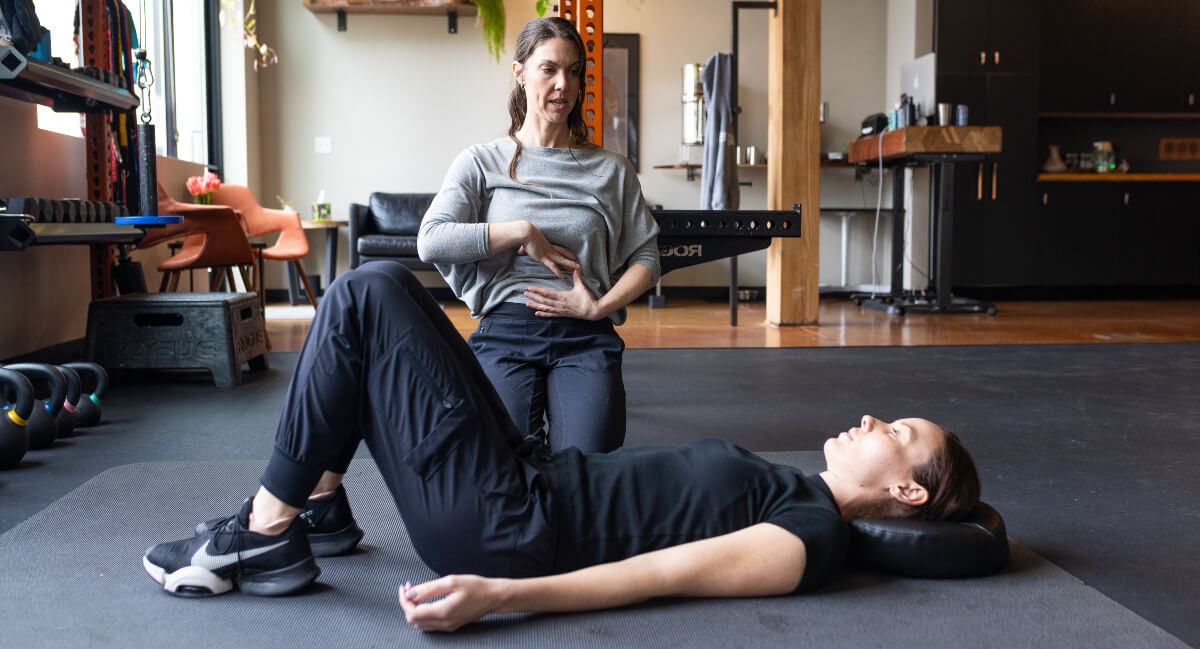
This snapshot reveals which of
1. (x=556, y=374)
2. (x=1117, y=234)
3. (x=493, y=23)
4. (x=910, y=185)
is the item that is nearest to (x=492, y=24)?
(x=493, y=23)

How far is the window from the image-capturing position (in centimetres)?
565

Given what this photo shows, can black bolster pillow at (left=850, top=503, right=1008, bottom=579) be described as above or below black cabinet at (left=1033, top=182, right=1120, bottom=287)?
below

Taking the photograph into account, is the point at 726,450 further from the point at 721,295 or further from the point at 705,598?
the point at 721,295

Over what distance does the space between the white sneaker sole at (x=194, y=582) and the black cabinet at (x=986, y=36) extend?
684cm

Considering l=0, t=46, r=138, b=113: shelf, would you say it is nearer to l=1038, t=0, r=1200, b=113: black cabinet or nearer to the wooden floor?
the wooden floor

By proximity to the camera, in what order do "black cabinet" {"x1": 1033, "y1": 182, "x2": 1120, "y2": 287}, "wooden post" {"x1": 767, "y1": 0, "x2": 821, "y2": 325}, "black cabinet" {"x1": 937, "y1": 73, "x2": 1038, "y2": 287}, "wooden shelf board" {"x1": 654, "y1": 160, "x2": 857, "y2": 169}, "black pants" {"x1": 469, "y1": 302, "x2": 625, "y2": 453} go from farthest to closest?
"black cabinet" {"x1": 1033, "y1": 182, "x2": 1120, "y2": 287} → "wooden shelf board" {"x1": 654, "y1": 160, "x2": 857, "y2": 169} → "black cabinet" {"x1": 937, "y1": 73, "x2": 1038, "y2": 287} → "wooden post" {"x1": 767, "y1": 0, "x2": 821, "y2": 325} → "black pants" {"x1": 469, "y1": 302, "x2": 625, "y2": 453}

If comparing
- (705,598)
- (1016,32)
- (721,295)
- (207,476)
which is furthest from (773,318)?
(705,598)

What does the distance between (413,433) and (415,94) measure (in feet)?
21.4

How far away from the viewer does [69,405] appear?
9.04 ft

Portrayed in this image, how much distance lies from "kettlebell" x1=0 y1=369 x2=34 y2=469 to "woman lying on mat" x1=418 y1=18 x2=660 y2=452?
1139 millimetres

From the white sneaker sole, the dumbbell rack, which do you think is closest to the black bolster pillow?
the white sneaker sole

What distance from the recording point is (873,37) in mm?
7777

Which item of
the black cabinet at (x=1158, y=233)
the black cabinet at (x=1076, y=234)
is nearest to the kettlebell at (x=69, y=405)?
the black cabinet at (x=1076, y=234)

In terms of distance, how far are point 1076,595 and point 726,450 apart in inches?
24.2
